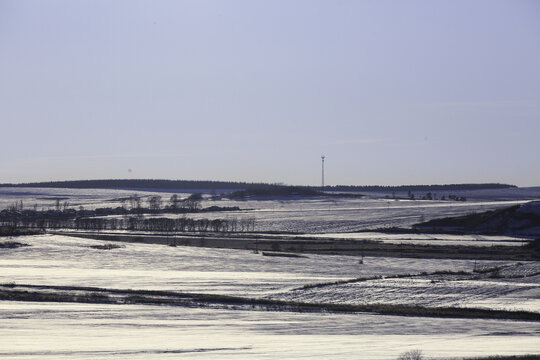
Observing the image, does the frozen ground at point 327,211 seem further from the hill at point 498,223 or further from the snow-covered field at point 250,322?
the snow-covered field at point 250,322

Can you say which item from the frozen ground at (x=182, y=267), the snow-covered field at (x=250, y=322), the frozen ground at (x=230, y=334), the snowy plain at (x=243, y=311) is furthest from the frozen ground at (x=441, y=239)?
the frozen ground at (x=230, y=334)

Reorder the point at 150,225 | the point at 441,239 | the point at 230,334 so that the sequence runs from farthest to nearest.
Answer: the point at 150,225, the point at 441,239, the point at 230,334

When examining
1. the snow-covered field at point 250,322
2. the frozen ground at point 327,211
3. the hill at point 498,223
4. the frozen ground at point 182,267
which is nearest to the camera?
the snow-covered field at point 250,322

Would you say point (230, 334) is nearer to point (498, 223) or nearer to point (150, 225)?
point (498, 223)

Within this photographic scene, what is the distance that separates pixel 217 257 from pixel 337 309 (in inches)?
893

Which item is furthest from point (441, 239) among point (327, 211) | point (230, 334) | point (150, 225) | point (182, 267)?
point (230, 334)

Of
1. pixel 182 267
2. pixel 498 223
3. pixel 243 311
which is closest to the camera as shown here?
pixel 243 311

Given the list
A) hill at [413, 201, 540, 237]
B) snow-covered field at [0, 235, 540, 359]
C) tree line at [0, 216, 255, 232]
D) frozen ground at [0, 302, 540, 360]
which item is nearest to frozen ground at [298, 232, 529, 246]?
hill at [413, 201, 540, 237]

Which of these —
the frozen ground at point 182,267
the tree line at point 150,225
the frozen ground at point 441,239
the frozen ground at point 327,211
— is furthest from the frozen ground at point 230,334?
the frozen ground at point 327,211

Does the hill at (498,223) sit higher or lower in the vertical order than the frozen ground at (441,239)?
higher

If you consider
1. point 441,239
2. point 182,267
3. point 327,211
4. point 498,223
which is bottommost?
point 182,267

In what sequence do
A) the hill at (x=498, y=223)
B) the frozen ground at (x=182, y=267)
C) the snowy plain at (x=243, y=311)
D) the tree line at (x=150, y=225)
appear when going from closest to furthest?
the snowy plain at (x=243, y=311)
the frozen ground at (x=182, y=267)
the hill at (x=498, y=223)
the tree line at (x=150, y=225)

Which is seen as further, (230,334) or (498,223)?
(498,223)

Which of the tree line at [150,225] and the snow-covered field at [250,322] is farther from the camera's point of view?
the tree line at [150,225]
